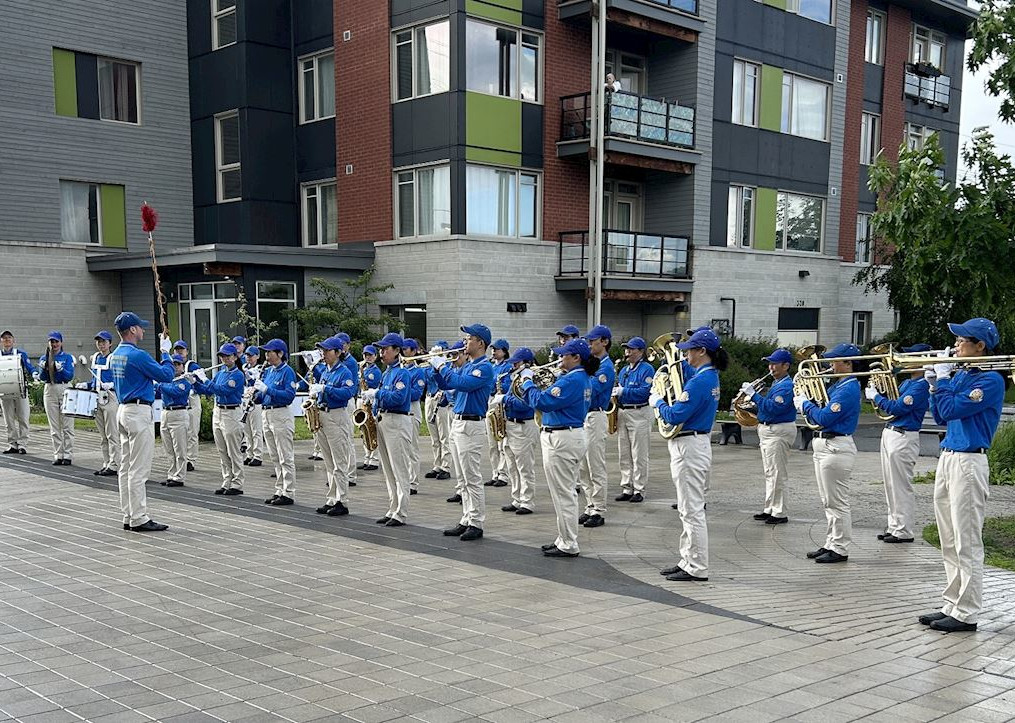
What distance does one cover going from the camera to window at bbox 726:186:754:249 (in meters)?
26.3

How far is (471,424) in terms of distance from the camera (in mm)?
9961

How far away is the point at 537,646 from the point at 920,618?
3122 millimetres

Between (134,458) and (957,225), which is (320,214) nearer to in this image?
(134,458)

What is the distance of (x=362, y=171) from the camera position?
2344cm

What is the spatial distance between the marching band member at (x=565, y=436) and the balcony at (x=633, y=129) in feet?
47.2

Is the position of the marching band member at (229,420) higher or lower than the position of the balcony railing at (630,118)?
lower

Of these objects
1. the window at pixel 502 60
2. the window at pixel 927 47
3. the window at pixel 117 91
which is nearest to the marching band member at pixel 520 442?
the window at pixel 502 60

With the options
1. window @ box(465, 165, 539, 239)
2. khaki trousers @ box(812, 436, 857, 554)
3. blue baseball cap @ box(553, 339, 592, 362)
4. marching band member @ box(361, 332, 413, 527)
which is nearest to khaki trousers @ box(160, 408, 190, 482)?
marching band member @ box(361, 332, 413, 527)

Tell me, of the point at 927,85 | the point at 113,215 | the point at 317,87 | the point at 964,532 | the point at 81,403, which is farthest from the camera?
the point at 927,85

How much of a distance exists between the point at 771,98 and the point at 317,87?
1410 centimetres

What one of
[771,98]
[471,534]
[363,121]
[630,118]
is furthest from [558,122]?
[471,534]

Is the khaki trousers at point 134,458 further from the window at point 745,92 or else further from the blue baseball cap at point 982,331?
the window at point 745,92

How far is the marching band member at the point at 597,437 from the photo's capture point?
10.6 m

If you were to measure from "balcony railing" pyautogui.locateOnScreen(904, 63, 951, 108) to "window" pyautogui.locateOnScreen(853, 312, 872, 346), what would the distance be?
8.55 meters
